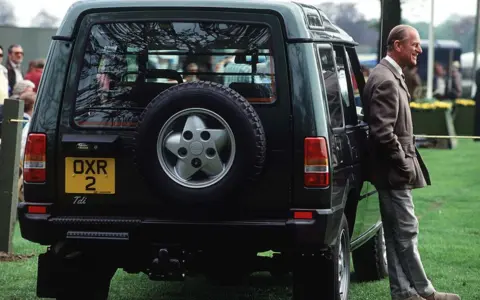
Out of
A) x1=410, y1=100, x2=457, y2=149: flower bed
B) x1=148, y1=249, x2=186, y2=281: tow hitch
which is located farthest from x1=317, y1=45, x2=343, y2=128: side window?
x1=410, y1=100, x2=457, y2=149: flower bed

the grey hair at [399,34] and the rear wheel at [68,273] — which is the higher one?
the grey hair at [399,34]

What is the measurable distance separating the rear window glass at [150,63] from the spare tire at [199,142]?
32 cm

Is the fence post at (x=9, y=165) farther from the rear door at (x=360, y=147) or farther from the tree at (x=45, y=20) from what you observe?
the tree at (x=45, y=20)

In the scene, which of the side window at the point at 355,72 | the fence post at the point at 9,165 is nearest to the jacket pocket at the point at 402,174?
the side window at the point at 355,72

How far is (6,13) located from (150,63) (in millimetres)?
27020

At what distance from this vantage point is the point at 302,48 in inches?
267

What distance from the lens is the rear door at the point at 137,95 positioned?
6734 mm

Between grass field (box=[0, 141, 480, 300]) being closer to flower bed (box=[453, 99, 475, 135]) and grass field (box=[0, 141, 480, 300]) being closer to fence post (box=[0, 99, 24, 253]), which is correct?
fence post (box=[0, 99, 24, 253])

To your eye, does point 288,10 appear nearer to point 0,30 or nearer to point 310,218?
point 310,218

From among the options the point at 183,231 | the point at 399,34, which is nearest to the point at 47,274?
the point at 183,231

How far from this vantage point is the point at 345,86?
313 inches

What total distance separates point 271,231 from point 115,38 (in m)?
1.45

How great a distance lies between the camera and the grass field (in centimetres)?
873

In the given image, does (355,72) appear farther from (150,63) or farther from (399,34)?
(150,63)
